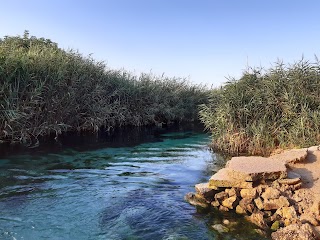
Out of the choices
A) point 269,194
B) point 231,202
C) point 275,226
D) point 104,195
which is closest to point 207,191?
point 231,202

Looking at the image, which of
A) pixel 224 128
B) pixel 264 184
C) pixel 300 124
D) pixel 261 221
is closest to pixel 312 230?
pixel 261 221

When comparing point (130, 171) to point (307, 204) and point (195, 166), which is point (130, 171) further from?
point (307, 204)

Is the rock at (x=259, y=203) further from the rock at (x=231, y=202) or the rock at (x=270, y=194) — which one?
the rock at (x=231, y=202)

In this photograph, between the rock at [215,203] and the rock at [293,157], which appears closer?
the rock at [215,203]

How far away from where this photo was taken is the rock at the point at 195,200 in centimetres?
549

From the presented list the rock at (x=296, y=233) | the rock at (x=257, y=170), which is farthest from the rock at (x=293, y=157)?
the rock at (x=296, y=233)

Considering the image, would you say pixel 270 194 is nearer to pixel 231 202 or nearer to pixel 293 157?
pixel 231 202

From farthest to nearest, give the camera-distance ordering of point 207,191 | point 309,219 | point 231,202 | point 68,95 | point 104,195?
point 68,95, point 104,195, point 207,191, point 231,202, point 309,219

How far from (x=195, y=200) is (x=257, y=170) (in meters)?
1.15

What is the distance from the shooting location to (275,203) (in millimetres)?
4926

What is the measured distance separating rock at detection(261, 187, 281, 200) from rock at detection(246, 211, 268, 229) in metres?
0.31

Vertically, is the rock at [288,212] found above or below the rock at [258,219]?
above

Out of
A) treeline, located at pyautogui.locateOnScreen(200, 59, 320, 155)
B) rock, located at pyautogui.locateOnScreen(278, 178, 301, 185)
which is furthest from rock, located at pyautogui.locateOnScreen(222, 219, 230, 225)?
treeline, located at pyautogui.locateOnScreen(200, 59, 320, 155)

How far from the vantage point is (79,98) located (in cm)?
1497
